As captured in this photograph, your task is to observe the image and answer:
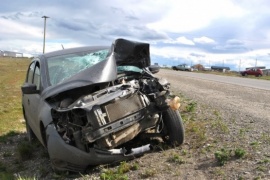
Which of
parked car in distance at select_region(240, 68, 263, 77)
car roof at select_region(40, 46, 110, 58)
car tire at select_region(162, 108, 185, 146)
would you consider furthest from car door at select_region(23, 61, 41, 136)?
parked car in distance at select_region(240, 68, 263, 77)

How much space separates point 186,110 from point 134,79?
3.44 m

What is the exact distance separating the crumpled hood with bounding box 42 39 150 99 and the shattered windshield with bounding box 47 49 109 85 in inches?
11.0

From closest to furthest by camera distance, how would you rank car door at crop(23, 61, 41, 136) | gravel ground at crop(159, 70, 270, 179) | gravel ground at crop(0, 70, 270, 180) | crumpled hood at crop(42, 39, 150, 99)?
gravel ground at crop(159, 70, 270, 179) < gravel ground at crop(0, 70, 270, 180) < crumpled hood at crop(42, 39, 150, 99) < car door at crop(23, 61, 41, 136)

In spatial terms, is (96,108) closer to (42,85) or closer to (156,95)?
(156,95)

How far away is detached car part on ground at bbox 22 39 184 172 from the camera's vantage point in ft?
16.0

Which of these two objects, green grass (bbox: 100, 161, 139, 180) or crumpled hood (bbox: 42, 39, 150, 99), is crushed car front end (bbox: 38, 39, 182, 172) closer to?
crumpled hood (bbox: 42, 39, 150, 99)

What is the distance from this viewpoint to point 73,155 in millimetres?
4844

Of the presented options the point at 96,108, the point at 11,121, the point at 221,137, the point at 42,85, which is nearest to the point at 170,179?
the point at 96,108

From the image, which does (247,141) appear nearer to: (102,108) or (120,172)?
(120,172)

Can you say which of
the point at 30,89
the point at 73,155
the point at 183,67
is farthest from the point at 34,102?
the point at 183,67

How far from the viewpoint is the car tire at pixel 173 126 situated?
565 centimetres

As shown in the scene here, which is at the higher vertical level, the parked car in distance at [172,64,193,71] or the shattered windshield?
the shattered windshield

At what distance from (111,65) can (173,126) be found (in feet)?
4.37

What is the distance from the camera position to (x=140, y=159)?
541 cm
